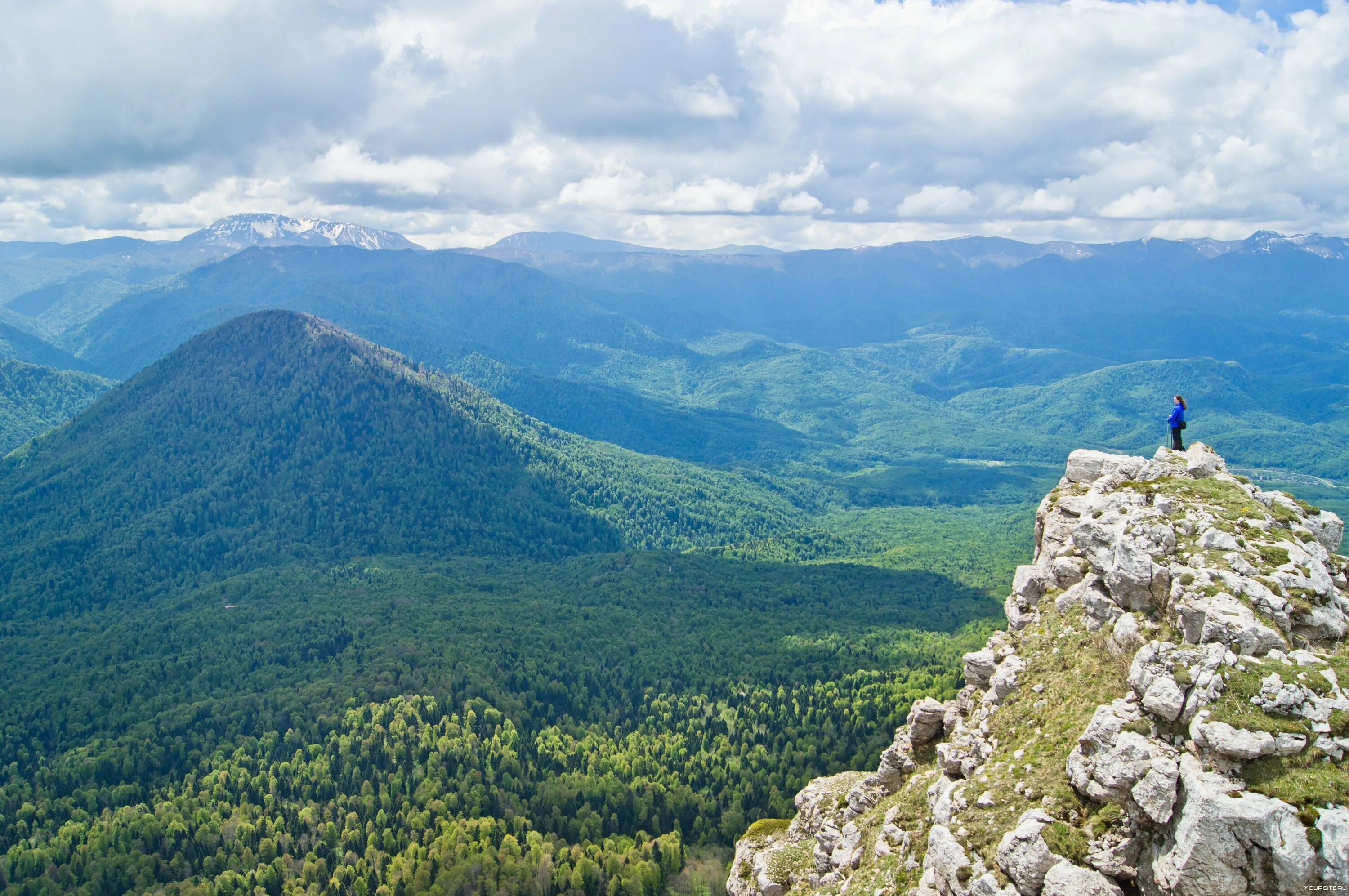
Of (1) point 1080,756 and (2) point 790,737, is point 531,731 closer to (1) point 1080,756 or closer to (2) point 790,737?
(2) point 790,737

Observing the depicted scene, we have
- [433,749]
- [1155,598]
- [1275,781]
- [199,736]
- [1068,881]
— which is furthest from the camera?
[199,736]

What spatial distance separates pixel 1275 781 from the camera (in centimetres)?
3319

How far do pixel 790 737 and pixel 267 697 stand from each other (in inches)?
4209

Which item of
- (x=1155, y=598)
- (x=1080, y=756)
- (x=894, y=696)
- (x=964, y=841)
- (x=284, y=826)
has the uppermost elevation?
(x=1155, y=598)

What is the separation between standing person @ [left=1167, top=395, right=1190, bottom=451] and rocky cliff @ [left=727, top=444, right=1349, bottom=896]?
808cm

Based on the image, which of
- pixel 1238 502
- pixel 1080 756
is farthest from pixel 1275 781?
pixel 1238 502

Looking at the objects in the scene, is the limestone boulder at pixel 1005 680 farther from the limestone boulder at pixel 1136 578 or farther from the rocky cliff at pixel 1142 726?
the limestone boulder at pixel 1136 578

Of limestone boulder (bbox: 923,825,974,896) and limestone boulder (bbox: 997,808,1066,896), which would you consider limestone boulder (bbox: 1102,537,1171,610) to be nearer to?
limestone boulder (bbox: 997,808,1066,896)

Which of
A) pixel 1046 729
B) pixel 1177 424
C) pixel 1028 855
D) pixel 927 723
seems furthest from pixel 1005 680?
pixel 1177 424

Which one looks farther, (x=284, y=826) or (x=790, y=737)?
(x=790, y=737)

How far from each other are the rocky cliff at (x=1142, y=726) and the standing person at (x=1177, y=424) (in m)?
8.08

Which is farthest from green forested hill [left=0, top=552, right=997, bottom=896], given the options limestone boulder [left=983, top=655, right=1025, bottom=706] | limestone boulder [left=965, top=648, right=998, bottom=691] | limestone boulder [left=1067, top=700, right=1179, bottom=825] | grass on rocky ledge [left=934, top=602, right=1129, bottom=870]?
limestone boulder [left=1067, top=700, right=1179, bottom=825]

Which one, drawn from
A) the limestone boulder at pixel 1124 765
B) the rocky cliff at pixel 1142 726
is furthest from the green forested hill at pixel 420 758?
the limestone boulder at pixel 1124 765

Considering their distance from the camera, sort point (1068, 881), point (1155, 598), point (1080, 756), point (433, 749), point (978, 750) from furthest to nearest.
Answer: point (433, 749) → point (978, 750) → point (1155, 598) → point (1080, 756) → point (1068, 881)
